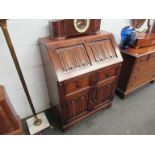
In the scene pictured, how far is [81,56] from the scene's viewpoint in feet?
3.86

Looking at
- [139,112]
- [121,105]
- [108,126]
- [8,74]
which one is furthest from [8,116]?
[139,112]

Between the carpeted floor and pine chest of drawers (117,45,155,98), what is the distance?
0.21 metres

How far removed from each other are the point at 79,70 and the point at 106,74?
0.37 metres

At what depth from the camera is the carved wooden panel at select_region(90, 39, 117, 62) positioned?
124 centimetres

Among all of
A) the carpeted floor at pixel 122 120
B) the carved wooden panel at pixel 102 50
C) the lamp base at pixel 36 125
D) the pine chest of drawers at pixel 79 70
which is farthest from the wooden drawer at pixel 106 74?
the lamp base at pixel 36 125

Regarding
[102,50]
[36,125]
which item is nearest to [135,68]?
[102,50]

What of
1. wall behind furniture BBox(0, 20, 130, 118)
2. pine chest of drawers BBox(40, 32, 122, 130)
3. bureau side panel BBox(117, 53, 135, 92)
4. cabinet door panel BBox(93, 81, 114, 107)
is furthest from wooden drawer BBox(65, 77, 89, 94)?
bureau side panel BBox(117, 53, 135, 92)

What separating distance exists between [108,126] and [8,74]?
136 centimetres

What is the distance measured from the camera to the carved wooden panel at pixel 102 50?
1.24 meters

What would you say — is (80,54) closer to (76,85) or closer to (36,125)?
(76,85)

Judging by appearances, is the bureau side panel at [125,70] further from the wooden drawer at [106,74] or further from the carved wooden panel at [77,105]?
the carved wooden panel at [77,105]

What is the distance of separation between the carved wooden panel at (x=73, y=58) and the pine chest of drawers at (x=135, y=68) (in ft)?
2.40

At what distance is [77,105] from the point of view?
4.53ft
